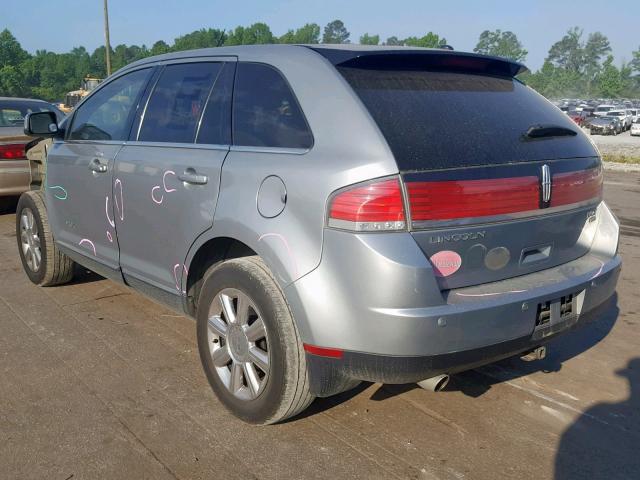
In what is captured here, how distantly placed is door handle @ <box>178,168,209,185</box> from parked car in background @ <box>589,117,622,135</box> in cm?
4115

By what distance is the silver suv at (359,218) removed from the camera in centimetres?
236

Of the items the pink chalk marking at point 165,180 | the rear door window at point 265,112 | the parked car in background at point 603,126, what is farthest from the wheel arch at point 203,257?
the parked car in background at point 603,126

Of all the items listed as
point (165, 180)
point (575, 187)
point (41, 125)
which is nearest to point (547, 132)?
point (575, 187)

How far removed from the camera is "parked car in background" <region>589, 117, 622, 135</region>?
39.4 metres

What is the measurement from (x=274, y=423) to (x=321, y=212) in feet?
3.53

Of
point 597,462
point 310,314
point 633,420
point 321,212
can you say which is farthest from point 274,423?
point 633,420

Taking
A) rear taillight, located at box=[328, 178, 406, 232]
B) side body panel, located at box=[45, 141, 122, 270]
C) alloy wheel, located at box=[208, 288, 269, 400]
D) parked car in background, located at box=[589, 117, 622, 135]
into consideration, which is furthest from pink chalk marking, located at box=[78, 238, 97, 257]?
parked car in background, located at box=[589, 117, 622, 135]

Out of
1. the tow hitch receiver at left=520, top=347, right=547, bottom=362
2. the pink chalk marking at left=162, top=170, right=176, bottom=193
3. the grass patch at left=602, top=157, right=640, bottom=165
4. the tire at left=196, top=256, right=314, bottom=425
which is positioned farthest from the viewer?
the grass patch at left=602, top=157, right=640, bottom=165

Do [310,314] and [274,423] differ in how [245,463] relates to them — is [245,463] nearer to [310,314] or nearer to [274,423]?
[274,423]

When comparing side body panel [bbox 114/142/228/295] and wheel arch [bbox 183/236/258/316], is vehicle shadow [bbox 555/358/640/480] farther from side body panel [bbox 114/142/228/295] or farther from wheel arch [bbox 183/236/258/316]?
side body panel [bbox 114/142/228/295]

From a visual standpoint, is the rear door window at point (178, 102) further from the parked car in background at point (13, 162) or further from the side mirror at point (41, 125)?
the parked car in background at point (13, 162)

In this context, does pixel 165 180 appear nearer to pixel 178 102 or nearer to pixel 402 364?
pixel 178 102

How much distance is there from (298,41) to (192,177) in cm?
7687

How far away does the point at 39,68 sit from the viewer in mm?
109812
